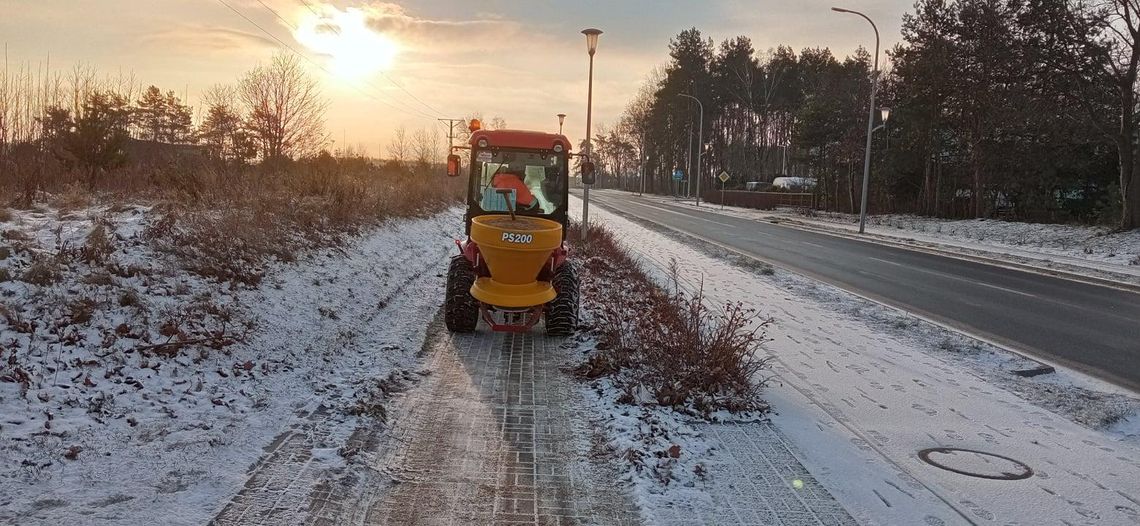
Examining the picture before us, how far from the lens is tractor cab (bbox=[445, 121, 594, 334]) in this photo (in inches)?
281

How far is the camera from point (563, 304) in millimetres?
7547

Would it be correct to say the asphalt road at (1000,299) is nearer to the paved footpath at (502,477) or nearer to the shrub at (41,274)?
the paved footpath at (502,477)

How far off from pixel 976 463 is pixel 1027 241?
76.7 ft

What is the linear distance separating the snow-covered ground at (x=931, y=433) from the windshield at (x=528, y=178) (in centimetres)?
348

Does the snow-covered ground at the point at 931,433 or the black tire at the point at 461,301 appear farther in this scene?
the black tire at the point at 461,301

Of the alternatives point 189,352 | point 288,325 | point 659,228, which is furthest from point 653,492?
point 659,228

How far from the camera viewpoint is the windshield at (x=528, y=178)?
8.78m

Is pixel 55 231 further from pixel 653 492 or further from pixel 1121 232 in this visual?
pixel 1121 232

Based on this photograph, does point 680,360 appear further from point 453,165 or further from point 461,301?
point 453,165

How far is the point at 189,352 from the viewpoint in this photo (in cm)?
542

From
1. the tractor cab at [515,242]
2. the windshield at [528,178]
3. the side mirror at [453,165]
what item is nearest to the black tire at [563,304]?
the tractor cab at [515,242]

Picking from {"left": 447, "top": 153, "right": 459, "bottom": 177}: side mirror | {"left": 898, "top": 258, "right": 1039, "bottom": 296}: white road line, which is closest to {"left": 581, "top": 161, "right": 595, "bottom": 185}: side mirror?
{"left": 447, "top": 153, "right": 459, "bottom": 177}: side mirror

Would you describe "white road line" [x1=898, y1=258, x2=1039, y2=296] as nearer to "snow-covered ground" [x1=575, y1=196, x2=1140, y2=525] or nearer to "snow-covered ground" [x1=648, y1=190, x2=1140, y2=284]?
"snow-covered ground" [x1=648, y1=190, x2=1140, y2=284]

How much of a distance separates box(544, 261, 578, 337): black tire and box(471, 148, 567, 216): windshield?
58.8 inches
